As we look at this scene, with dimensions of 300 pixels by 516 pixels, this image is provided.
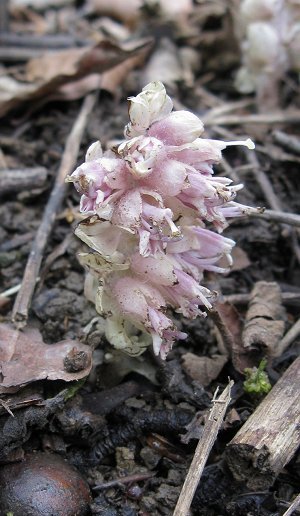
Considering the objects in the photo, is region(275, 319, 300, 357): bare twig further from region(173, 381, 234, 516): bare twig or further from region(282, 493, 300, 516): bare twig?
region(282, 493, 300, 516): bare twig

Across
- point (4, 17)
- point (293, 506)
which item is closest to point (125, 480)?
point (293, 506)

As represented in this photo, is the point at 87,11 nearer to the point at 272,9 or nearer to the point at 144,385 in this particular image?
the point at 272,9

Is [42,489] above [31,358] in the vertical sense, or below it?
below

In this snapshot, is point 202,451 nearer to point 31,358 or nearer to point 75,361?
point 75,361

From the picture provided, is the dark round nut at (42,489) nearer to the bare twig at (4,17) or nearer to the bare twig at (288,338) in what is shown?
the bare twig at (288,338)

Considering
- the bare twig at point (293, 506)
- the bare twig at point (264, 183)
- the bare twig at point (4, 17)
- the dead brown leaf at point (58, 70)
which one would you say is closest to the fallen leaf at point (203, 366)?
the bare twig at point (293, 506)

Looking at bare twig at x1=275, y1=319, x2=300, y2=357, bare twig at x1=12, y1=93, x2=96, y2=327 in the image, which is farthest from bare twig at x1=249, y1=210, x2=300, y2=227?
bare twig at x1=12, y1=93, x2=96, y2=327
